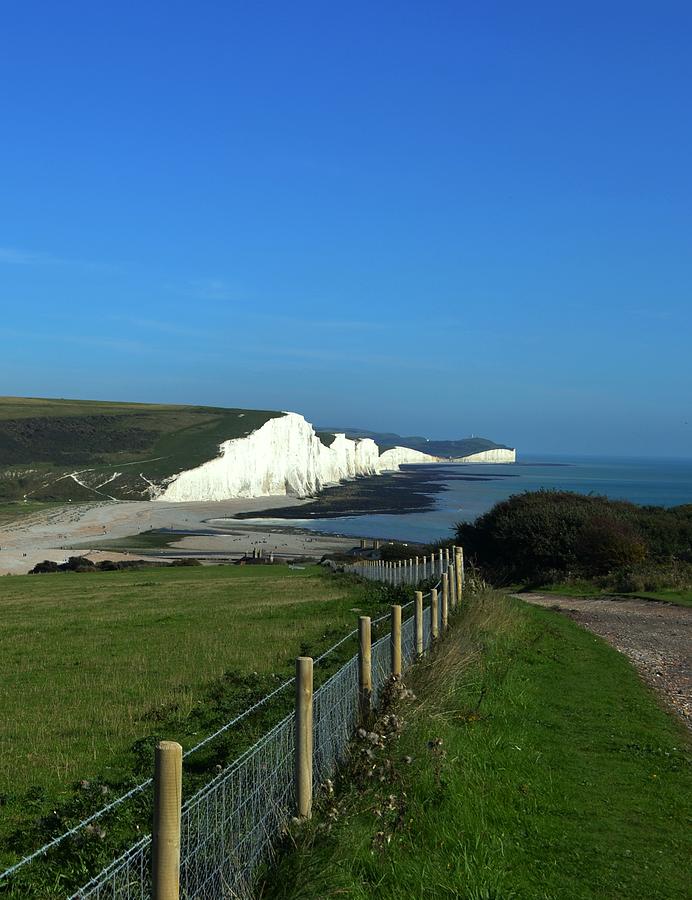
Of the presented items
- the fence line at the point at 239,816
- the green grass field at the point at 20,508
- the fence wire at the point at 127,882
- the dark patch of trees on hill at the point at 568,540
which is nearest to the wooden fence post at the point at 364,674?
the fence line at the point at 239,816

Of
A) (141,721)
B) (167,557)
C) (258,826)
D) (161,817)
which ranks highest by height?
(161,817)

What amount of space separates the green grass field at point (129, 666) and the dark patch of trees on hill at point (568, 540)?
6.83 m

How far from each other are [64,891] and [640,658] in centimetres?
1239

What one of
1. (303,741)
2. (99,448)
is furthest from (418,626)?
(99,448)

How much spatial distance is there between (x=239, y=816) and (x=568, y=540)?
28.4m

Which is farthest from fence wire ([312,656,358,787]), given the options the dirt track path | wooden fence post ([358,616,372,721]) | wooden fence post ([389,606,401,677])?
the dirt track path

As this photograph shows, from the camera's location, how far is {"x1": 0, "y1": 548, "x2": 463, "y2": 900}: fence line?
4957 mm

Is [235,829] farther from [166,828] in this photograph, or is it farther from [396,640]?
[396,640]

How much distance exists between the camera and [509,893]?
Result: 5.40m

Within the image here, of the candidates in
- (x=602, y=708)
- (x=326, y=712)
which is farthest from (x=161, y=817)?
(x=602, y=708)

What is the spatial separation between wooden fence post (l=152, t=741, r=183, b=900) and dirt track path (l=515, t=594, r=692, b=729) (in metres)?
8.09

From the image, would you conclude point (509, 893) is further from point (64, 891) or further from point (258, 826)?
point (64, 891)

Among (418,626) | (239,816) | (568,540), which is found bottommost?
(568,540)

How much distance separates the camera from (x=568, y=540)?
32688 mm
